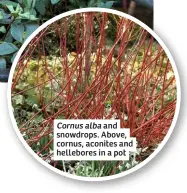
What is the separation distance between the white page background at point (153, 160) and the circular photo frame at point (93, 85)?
0.08ft

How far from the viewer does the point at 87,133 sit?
3.24 ft

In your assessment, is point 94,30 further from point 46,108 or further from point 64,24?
point 46,108

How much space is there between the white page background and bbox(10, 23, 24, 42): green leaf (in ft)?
0.32

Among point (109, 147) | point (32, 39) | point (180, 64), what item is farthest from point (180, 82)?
point (32, 39)

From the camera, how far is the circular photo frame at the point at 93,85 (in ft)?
3.24

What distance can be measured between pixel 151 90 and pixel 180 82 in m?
0.06

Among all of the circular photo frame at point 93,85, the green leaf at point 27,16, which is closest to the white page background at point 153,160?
the circular photo frame at point 93,85

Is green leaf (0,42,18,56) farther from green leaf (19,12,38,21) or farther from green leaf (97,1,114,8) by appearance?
green leaf (97,1,114,8)

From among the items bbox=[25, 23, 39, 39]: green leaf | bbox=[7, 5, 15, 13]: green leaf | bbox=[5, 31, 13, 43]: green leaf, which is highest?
bbox=[7, 5, 15, 13]: green leaf

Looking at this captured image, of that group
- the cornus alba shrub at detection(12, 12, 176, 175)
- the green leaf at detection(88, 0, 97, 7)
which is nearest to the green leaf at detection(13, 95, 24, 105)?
the cornus alba shrub at detection(12, 12, 176, 175)

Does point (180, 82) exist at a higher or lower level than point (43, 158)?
higher

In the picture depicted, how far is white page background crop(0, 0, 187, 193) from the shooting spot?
100 centimetres

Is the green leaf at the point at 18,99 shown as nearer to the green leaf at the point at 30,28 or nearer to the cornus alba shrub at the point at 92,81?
the cornus alba shrub at the point at 92,81
